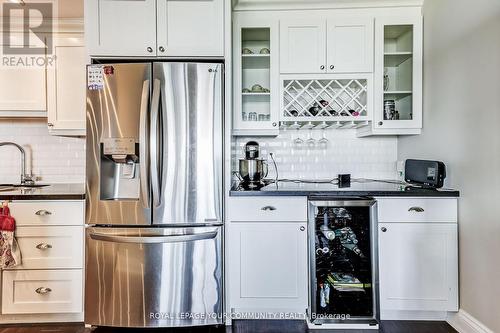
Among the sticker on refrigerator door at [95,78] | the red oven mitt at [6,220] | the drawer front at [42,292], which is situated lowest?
the drawer front at [42,292]

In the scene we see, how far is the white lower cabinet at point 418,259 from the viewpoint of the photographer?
1899 millimetres

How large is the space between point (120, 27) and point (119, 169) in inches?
37.3

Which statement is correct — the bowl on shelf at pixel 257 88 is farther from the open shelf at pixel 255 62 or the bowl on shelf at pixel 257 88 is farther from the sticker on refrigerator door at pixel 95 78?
the sticker on refrigerator door at pixel 95 78

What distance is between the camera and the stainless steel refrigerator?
6.04ft

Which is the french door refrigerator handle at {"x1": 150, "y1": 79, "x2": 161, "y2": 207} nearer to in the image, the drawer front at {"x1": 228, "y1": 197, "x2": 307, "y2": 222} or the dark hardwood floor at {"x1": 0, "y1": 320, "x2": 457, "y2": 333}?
the drawer front at {"x1": 228, "y1": 197, "x2": 307, "y2": 222}

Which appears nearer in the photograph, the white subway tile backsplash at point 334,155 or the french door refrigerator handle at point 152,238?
the french door refrigerator handle at point 152,238

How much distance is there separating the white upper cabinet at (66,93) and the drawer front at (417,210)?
7.75 ft

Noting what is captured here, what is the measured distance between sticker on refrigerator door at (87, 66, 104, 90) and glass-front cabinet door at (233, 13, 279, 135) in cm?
94

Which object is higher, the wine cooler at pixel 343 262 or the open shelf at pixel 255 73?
the open shelf at pixel 255 73

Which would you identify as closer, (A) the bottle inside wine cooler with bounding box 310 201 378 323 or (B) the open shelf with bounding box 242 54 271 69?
(A) the bottle inside wine cooler with bounding box 310 201 378 323

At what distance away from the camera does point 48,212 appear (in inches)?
76.5

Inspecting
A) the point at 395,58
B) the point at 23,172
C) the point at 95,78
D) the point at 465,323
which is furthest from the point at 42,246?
the point at 395,58

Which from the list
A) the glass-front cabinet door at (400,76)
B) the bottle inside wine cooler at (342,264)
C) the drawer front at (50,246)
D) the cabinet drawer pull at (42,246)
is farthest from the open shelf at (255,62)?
the cabinet drawer pull at (42,246)

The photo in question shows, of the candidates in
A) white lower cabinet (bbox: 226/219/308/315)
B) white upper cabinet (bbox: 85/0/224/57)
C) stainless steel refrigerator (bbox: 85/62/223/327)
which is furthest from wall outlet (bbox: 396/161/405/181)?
white upper cabinet (bbox: 85/0/224/57)
